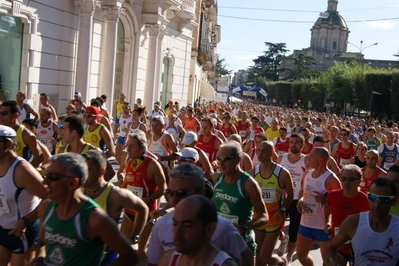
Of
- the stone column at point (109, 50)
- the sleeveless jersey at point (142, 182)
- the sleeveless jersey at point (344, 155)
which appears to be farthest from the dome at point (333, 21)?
the sleeveless jersey at point (142, 182)

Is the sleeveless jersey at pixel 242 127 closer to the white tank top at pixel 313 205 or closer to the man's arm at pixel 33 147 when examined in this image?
the white tank top at pixel 313 205

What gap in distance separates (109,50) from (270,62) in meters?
103

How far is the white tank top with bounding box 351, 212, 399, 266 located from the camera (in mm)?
4215

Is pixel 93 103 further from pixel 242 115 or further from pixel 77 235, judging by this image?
pixel 77 235

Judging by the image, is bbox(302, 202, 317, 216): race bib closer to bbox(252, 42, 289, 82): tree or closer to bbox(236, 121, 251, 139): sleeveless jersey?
bbox(236, 121, 251, 139): sleeveless jersey

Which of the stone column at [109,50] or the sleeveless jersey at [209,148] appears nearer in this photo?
the sleeveless jersey at [209,148]

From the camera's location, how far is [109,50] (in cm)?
2055

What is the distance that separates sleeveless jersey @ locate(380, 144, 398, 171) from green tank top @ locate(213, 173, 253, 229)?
7.81 m

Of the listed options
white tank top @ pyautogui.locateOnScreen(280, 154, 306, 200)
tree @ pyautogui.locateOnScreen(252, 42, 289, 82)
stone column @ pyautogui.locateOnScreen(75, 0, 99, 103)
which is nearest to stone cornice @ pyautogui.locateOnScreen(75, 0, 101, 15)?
stone column @ pyautogui.locateOnScreen(75, 0, 99, 103)

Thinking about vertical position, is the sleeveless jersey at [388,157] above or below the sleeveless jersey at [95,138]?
below

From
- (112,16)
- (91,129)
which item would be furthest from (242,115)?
(91,129)

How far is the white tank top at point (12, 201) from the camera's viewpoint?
468 centimetres

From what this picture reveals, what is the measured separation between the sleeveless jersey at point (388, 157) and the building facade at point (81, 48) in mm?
9490

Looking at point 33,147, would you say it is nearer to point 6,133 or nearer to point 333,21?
point 6,133
